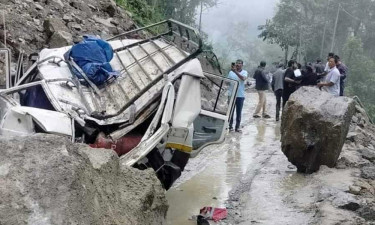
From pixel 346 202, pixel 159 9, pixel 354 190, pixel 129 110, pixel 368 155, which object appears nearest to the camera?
pixel 129 110

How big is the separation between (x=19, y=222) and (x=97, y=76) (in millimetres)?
3692

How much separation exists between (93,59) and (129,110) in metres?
1.23

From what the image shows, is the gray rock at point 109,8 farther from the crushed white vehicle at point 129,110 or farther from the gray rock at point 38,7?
the crushed white vehicle at point 129,110

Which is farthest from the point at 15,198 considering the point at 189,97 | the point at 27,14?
the point at 27,14

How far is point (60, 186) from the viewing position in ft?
8.16

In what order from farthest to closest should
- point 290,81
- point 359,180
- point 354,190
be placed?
1. point 290,81
2. point 359,180
3. point 354,190

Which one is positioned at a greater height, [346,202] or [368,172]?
[346,202]

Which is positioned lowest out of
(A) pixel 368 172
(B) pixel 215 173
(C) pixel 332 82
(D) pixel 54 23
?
(B) pixel 215 173

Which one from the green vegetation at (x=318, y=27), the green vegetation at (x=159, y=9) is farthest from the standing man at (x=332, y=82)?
the green vegetation at (x=318, y=27)

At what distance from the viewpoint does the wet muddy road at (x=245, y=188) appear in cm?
550

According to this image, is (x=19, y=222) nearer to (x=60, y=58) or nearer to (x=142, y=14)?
(x=60, y=58)

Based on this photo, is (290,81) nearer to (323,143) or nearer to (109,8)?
(323,143)

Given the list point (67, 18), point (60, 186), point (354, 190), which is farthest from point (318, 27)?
point (60, 186)

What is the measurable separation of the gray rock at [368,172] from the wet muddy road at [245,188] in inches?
31.8
